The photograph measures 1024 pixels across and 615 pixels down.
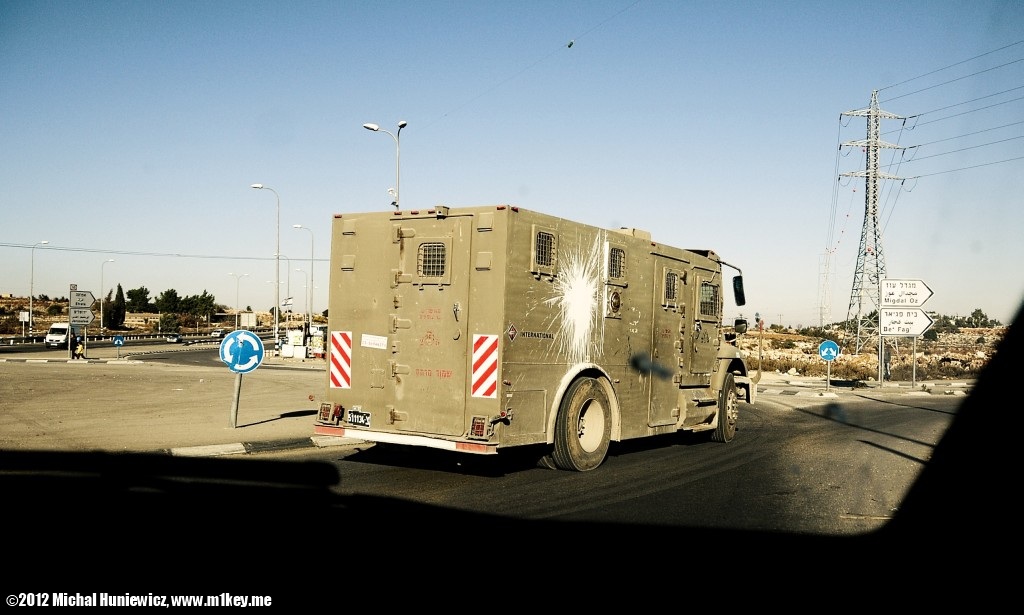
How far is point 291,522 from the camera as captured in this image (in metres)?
6.49

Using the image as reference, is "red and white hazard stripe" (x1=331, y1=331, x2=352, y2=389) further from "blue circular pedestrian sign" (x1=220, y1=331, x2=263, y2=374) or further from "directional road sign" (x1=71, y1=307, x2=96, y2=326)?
"directional road sign" (x1=71, y1=307, x2=96, y2=326)

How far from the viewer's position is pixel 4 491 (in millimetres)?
7379

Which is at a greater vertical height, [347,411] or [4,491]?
[347,411]

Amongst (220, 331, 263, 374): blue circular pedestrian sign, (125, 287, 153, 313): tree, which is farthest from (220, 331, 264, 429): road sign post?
(125, 287, 153, 313): tree

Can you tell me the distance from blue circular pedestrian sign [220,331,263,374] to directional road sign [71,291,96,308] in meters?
23.0

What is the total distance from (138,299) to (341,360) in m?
155

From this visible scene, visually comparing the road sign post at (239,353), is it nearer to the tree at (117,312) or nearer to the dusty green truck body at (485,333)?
the dusty green truck body at (485,333)

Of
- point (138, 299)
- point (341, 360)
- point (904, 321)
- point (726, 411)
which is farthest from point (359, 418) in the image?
point (138, 299)

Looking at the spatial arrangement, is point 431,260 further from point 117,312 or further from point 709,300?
point 117,312

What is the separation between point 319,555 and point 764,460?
315 inches

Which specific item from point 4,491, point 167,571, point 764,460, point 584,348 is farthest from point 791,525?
point 4,491

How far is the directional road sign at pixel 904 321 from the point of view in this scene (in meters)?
30.0

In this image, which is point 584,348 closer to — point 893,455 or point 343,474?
point 343,474

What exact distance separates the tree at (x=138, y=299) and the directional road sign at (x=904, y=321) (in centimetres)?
14539
